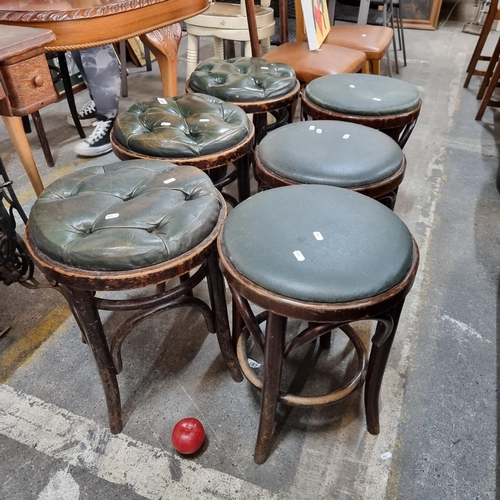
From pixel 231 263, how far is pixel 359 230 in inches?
10.3

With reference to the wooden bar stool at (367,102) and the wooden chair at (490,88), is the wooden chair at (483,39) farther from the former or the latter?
the wooden bar stool at (367,102)

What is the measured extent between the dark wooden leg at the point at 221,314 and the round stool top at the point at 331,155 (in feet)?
0.99

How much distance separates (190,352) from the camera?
4.61 feet

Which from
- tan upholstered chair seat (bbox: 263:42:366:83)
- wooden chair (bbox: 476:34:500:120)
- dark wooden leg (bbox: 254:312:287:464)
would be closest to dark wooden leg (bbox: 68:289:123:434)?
dark wooden leg (bbox: 254:312:287:464)

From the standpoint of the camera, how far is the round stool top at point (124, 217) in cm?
84

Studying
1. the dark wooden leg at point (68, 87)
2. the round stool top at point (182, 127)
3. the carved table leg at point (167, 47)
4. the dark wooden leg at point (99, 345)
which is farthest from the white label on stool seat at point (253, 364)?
the dark wooden leg at point (68, 87)

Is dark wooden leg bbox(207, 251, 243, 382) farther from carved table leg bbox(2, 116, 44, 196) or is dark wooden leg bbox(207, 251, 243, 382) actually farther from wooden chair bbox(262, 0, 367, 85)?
wooden chair bbox(262, 0, 367, 85)

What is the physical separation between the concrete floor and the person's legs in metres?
1.14

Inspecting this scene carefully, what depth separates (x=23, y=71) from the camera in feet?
3.52

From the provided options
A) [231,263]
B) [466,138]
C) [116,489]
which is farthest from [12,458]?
[466,138]

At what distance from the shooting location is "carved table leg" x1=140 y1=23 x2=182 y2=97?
1759 mm

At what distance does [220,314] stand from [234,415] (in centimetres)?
30

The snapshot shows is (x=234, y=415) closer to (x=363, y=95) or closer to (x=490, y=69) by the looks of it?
(x=363, y=95)

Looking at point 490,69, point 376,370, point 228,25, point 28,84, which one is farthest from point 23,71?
point 490,69
